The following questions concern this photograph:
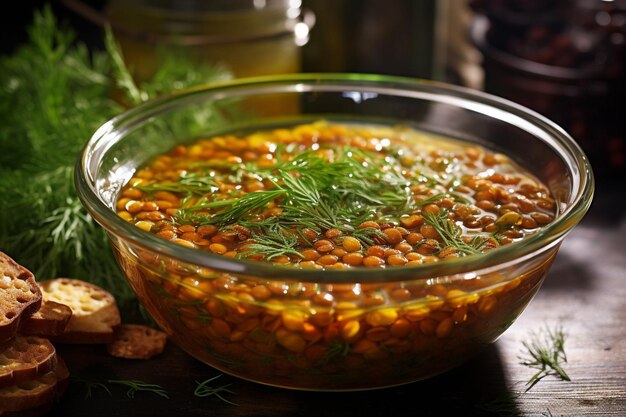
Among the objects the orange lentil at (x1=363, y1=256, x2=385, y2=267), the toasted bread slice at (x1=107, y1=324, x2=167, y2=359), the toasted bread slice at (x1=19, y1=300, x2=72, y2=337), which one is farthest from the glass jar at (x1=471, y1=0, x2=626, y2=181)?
the toasted bread slice at (x1=19, y1=300, x2=72, y2=337)

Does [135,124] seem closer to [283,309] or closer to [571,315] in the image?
[283,309]

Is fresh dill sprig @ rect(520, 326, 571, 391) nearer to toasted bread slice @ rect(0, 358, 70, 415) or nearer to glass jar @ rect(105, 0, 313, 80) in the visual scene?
toasted bread slice @ rect(0, 358, 70, 415)

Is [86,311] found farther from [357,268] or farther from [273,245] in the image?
[357,268]

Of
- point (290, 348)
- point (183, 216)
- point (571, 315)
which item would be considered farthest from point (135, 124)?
point (571, 315)

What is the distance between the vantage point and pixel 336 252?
53.9 inches

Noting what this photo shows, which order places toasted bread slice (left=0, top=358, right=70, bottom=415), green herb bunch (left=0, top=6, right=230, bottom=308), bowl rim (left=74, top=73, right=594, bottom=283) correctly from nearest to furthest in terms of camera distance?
bowl rim (left=74, top=73, right=594, bottom=283), toasted bread slice (left=0, top=358, right=70, bottom=415), green herb bunch (left=0, top=6, right=230, bottom=308)

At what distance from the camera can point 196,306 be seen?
4.33 feet

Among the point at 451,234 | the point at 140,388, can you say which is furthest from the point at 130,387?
the point at 451,234

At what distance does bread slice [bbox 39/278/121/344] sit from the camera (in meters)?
1.53

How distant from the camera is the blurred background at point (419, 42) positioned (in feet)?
7.26

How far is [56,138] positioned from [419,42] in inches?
45.7

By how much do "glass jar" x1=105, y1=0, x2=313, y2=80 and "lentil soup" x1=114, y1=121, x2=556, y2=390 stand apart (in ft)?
2.10

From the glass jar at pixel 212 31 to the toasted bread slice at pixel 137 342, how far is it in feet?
3.03

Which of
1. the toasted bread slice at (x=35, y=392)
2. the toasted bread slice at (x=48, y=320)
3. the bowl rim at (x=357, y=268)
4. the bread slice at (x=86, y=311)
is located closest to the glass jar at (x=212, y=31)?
the bowl rim at (x=357, y=268)
